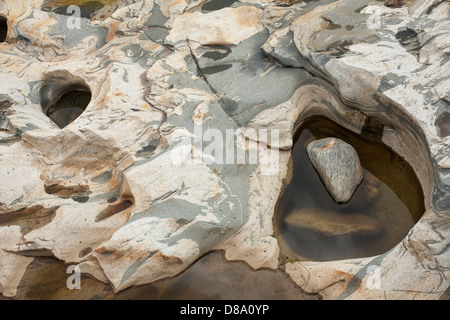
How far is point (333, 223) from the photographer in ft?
12.8

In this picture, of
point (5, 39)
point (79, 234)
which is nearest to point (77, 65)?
point (5, 39)

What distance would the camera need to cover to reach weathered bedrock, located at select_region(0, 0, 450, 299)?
11.5 ft

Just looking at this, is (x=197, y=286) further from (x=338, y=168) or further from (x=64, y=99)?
(x=64, y=99)

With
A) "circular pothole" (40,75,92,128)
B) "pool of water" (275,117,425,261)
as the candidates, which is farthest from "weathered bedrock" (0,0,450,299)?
"pool of water" (275,117,425,261)

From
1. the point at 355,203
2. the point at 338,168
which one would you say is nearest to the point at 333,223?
the point at 355,203

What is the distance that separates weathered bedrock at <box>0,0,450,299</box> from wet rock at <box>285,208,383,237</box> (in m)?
0.32

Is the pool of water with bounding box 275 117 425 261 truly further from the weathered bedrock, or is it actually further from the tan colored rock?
the tan colored rock

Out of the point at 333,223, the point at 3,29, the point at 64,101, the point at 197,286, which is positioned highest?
the point at 3,29

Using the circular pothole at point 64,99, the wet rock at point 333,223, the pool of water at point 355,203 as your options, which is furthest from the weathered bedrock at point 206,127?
the wet rock at point 333,223

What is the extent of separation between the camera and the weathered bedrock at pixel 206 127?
3.51m

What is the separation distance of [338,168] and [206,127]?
145 cm

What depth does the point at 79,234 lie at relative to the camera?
12.5 ft

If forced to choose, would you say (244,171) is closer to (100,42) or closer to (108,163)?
(108,163)

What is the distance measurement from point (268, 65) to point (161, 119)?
Answer: 144cm
